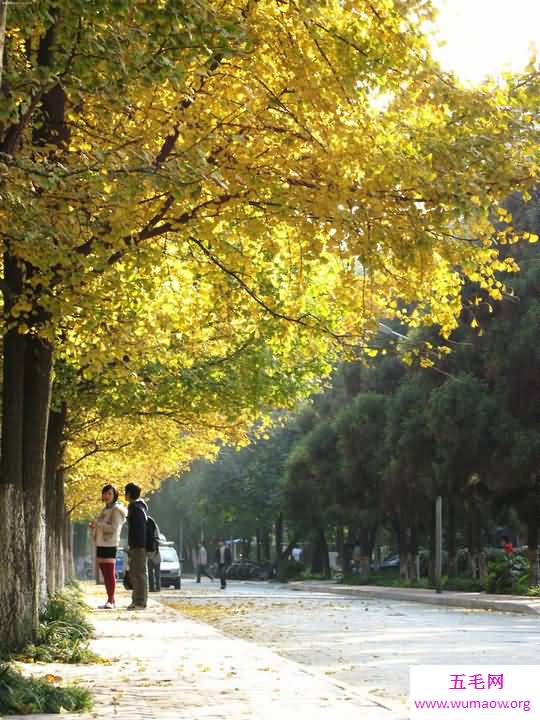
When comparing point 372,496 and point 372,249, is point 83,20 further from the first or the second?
point 372,496

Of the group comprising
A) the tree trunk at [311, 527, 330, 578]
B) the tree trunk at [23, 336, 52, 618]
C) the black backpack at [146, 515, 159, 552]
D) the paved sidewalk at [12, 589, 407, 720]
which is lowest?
the tree trunk at [311, 527, 330, 578]

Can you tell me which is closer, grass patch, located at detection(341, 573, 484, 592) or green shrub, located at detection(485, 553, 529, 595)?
green shrub, located at detection(485, 553, 529, 595)

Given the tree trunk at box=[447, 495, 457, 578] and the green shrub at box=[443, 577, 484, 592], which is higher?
the tree trunk at box=[447, 495, 457, 578]

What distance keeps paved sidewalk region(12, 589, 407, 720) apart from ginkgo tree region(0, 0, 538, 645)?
156cm

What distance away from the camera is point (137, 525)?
70.3 feet

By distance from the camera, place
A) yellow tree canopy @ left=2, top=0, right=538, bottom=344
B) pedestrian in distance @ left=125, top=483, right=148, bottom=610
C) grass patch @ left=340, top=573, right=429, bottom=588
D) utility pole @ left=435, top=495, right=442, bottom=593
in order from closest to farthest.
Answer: yellow tree canopy @ left=2, top=0, right=538, bottom=344 → pedestrian in distance @ left=125, top=483, right=148, bottom=610 → utility pole @ left=435, top=495, right=442, bottom=593 → grass patch @ left=340, top=573, right=429, bottom=588

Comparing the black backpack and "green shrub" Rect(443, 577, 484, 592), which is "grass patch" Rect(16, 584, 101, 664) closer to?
the black backpack

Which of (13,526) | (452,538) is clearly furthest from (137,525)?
(452,538)

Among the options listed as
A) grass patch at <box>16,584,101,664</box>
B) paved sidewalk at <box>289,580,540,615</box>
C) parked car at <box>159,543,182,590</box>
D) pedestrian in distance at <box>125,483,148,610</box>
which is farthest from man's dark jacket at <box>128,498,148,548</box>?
parked car at <box>159,543,182,590</box>

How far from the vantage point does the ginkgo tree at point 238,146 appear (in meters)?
9.47

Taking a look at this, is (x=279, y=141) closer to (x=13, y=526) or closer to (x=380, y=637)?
(x=13, y=526)

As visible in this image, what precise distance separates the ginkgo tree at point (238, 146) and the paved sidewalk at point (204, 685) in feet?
5.13

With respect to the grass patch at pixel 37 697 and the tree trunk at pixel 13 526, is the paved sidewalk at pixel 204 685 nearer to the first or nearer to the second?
the grass patch at pixel 37 697

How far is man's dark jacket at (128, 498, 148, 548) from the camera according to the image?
21.4 meters
